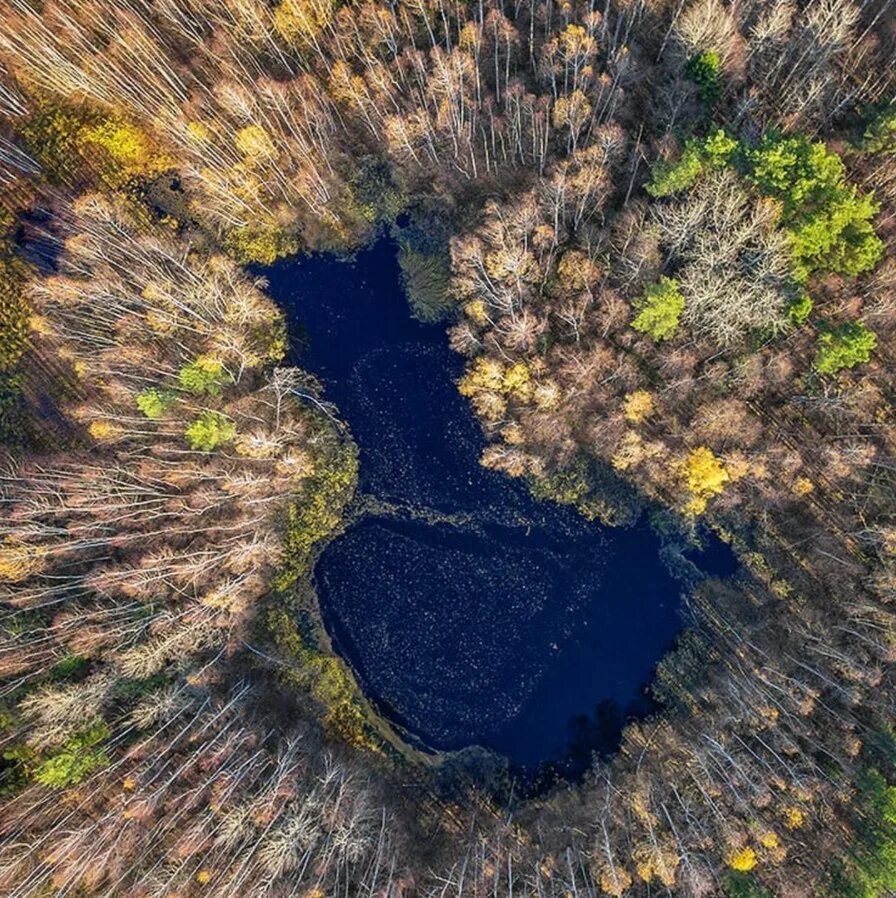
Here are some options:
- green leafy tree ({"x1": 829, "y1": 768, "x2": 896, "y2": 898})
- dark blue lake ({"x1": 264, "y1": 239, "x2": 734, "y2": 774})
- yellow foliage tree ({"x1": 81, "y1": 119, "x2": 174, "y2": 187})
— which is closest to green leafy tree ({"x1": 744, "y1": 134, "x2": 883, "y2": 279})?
dark blue lake ({"x1": 264, "y1": 239, "x2": 734, "y2": 774})

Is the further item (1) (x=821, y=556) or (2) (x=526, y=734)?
(2) (x=526, y=734)

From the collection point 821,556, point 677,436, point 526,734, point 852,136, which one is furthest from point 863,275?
point 526,734

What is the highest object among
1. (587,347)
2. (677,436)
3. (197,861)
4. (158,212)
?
(158,212)

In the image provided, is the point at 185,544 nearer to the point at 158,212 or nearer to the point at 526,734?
the point at 158,212

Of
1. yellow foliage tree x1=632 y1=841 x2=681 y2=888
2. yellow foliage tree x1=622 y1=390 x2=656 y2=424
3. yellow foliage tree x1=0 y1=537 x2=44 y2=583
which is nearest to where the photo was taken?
yellow foliage tree x1=632 y1=841 x2=681 y2=888

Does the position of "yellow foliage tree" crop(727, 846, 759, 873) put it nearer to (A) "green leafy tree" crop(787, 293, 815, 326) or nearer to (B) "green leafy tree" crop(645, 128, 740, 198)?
(A) "green leafy tree" crop(787, 293, 815, 326)

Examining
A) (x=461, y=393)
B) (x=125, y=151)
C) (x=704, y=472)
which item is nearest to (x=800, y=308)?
(x=704, y=472)
